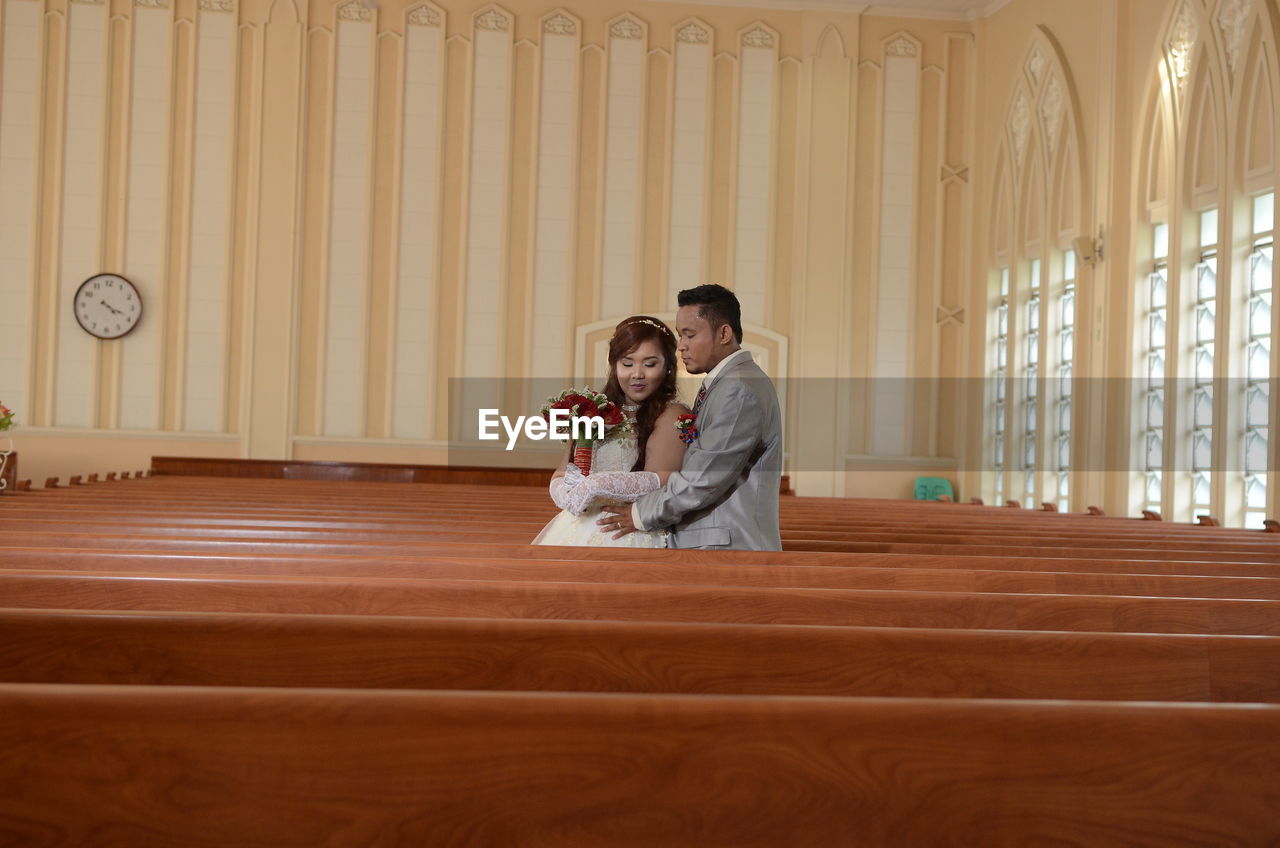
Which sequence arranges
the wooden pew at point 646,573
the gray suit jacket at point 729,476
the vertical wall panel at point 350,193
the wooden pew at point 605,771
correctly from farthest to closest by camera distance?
the vertical wall panel at point 350,193, the gray suit jacket at point 729,476, the wooden pew at point 646,573, the wooden pew at point 605,771

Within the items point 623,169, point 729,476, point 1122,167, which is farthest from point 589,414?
point 623,169

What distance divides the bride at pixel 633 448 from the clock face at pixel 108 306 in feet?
33.9

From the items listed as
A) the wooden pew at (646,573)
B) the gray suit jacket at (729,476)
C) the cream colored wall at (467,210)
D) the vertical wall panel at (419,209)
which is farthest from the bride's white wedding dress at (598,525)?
the vertical wall panel at (419,209)

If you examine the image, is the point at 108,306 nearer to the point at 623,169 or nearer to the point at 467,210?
the point at 467,210

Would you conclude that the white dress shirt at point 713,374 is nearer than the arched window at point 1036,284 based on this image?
Yes

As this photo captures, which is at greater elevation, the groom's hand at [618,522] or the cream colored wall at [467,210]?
the cream colored wall at [467,210]

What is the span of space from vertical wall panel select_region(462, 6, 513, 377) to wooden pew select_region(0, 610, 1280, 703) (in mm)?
12117

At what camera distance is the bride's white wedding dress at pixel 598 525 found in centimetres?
425

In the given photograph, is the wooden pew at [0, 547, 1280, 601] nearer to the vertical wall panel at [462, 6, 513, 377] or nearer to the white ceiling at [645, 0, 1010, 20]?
the vertical wall panel at [462, 6, 513, 377]

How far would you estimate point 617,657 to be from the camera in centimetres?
170

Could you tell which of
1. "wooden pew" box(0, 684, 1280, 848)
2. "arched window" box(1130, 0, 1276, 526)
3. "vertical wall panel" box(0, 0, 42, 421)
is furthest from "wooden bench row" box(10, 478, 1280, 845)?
"vertical wall panel" box(0, 0, 42, 421)

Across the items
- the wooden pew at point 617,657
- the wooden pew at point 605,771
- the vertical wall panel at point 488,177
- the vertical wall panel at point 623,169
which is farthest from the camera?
the vertical wall panel at point 623,169

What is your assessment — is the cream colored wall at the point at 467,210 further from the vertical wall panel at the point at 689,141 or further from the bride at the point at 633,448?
the bride at the point at 633,448

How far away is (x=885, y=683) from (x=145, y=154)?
44.0 ft
